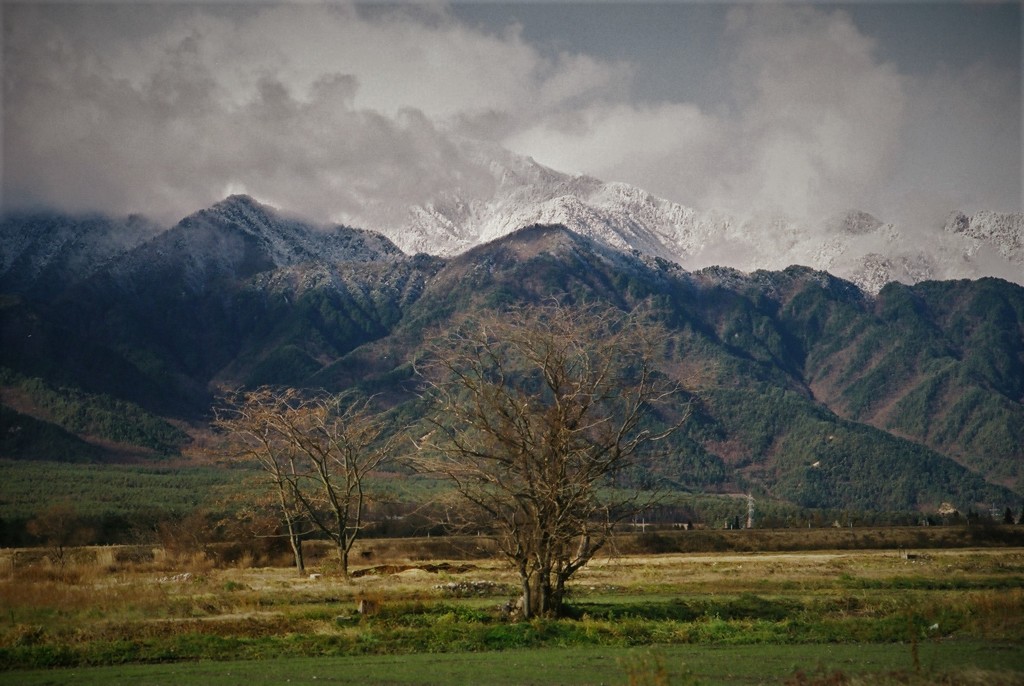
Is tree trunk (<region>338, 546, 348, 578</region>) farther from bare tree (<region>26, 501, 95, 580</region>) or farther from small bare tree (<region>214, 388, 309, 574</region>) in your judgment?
bare tree (<region>26, 501, 95, 580</region>)

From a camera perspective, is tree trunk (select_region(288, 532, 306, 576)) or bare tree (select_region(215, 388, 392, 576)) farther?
bare tree (select_region(215, 388, 392, 576))

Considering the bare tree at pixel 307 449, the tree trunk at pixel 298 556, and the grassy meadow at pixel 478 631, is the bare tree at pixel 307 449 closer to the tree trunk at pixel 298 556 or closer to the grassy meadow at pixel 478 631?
the tree trunk at pixel 298 556

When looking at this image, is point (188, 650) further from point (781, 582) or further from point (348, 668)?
point (781, 582)

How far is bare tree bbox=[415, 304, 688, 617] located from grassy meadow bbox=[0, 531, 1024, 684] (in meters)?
2.01

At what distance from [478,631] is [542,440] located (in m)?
7.03

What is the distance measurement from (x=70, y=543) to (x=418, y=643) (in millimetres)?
57012

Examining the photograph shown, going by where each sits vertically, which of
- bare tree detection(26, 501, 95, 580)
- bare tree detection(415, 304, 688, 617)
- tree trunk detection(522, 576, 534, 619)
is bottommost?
tree trunk detection(522, 576, 534, 619)

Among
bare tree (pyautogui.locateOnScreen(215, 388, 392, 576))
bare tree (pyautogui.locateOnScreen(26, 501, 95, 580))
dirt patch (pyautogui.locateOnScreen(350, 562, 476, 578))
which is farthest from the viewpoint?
bare tree (pyautogui.locateOnScreen(26, 501, 95, 580))

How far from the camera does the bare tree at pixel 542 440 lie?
112 ft

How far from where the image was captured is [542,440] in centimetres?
3497

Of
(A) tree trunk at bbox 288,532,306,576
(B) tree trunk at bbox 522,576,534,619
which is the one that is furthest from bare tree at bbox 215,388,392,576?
(B) tree trunk at bbox 522,576,534,619

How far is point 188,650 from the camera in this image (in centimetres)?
2870

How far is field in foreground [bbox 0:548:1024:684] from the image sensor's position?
25.2 meters

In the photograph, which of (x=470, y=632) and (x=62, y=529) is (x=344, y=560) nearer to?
(x=470, y=632)
